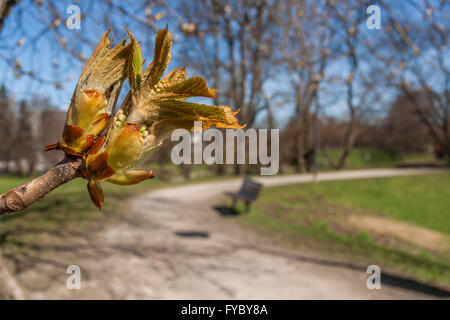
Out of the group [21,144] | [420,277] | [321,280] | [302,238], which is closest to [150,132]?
[321,280]

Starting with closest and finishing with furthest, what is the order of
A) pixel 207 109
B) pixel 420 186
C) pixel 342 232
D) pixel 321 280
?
pixel 207 109, pixel 321 280, pixel 342 232, pixel 420 186

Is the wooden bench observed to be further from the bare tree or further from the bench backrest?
the bare tree

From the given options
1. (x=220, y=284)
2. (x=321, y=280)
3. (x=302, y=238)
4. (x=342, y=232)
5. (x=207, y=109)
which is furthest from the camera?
(x=342, y=232)

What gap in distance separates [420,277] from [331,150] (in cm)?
2798

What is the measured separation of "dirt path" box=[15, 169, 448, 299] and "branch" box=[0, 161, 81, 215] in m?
3.95

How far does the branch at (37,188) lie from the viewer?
46 centimetres

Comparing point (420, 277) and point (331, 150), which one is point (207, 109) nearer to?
point (420, 277)

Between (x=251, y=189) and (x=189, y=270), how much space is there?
466cm

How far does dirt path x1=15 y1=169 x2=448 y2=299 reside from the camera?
421 centimetres

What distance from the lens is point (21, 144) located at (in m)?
24.3

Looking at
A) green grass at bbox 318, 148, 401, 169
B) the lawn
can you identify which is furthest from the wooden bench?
green grass at bbox 318, 148, 401, 169

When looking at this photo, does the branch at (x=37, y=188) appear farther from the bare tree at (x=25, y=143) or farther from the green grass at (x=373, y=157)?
the green grass at (x=373, y=157)

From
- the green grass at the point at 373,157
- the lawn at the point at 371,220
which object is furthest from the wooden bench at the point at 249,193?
the green grass at the point at 373,157

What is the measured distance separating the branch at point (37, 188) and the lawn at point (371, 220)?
6181mm
